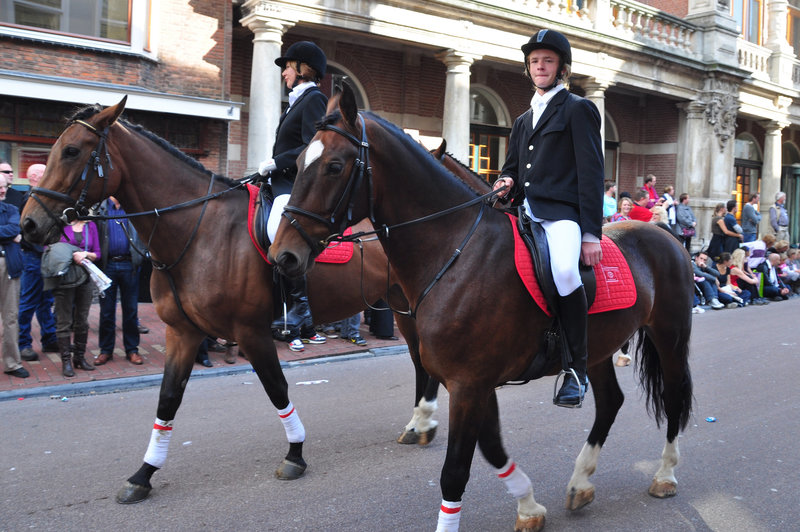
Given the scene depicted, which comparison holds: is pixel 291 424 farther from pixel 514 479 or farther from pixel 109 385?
pixel 109 385

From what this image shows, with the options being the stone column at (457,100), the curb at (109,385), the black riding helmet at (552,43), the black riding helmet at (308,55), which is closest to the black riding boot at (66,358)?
the curb at (109,385)

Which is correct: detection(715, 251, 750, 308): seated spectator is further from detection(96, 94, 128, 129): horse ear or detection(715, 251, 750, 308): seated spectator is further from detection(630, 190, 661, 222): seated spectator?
detection(96, 94, 128, 129): horse ear

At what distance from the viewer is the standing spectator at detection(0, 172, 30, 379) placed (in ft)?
23.8

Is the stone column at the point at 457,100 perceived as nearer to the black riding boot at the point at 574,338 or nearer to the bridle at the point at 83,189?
the bridle at the point at 83,189

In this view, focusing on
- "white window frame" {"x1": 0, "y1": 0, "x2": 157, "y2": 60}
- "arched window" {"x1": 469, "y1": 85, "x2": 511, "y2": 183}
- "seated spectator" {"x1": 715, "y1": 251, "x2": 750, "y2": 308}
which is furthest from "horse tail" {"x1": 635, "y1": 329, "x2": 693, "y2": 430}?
"arched window" {"x1": 469, "y1": 85, "x2": 511, "y2": 183}

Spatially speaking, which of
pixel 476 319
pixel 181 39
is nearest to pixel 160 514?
pixel 476 319

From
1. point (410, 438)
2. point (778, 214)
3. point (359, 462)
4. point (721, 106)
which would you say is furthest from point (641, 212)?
point (778, 214)

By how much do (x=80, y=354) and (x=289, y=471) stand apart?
14.1 ft

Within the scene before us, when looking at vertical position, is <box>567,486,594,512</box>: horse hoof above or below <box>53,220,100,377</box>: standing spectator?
below

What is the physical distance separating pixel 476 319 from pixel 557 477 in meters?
2.04

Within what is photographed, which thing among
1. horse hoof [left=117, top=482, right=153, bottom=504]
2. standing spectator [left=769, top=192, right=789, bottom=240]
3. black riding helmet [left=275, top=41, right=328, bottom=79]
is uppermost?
standing spectator [left=769, top=192, right=789, bottom=240]

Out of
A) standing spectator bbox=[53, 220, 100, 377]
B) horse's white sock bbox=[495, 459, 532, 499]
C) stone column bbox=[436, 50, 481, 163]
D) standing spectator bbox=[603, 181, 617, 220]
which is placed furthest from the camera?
stone column bbox=[436, 50, 481, 163]

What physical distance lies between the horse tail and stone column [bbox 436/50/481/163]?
10715 millimetres

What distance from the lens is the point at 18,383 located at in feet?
23.0
